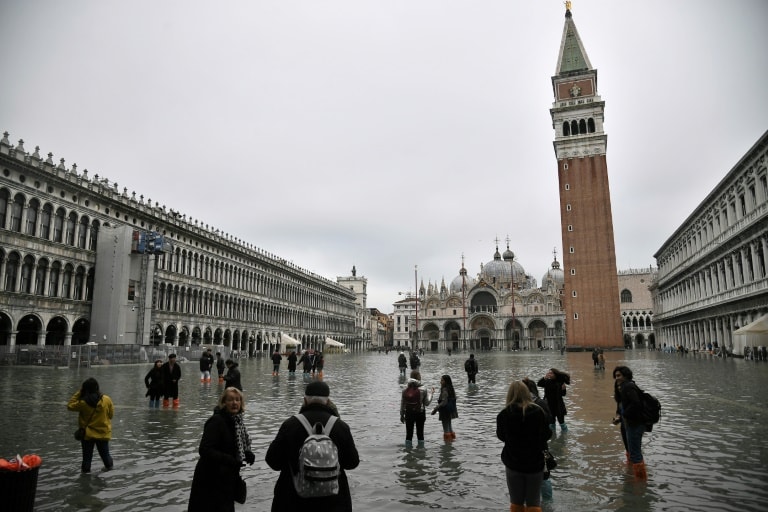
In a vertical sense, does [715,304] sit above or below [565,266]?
below

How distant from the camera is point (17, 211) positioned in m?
33.4

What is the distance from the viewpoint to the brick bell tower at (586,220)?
6234 cm

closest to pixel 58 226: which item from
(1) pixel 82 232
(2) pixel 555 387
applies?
(1) pixel 82 232

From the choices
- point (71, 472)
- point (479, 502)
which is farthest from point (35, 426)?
point (479, 502)

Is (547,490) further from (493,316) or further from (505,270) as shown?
(505,270)

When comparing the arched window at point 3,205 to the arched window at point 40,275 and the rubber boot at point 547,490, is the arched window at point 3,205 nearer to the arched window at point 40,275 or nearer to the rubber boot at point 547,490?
the arched window at point 40,275

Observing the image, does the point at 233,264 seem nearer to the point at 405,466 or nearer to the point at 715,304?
the point at 715,304

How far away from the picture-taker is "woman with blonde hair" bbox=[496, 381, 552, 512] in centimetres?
514

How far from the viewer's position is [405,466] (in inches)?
321

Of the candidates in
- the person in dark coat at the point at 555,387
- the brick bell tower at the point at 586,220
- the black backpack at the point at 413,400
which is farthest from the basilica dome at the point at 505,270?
the black backpack at the point at 413,400

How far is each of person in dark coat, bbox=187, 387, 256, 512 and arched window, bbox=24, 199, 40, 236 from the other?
36.2 meters

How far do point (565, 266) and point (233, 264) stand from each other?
38.6 meters

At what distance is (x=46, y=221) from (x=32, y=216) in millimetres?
1167

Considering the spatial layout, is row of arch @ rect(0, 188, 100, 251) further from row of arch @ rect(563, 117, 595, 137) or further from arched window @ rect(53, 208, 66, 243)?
row of arch @ rect(563, 117, 595, 137)
